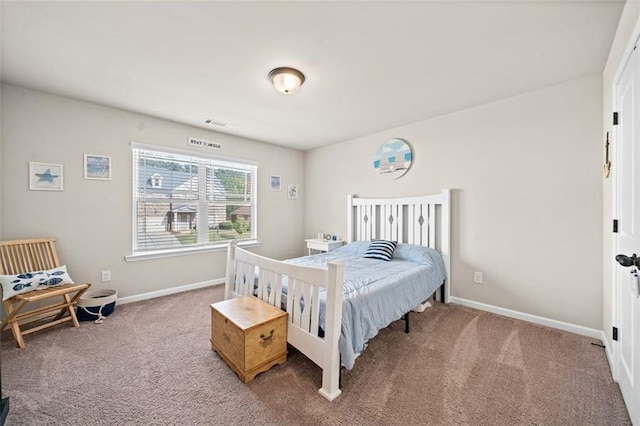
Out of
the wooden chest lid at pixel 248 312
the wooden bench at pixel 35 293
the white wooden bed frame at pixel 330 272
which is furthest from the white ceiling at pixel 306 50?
the wooden chest lid at pixel 248 312

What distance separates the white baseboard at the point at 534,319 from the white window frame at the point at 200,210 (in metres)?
3.17

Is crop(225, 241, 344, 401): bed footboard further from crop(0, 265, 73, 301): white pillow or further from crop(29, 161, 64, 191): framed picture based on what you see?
crop(29, 161, 64, 191): framed picture

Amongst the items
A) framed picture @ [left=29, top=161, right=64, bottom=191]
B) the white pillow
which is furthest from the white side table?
framed picture @ [left=29, top=161, right=64, bottom=191]

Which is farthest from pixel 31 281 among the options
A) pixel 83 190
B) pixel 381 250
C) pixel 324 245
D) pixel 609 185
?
pixel 609 185

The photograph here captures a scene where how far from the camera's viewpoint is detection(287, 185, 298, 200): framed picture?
195 inches

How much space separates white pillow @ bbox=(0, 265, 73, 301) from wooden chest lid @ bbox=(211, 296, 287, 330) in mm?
1723

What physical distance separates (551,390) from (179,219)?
4.13 m

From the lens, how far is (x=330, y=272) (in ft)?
5.35

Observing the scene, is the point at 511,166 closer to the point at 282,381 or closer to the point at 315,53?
the point at 315,53

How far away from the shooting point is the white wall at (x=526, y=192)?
2.39 meters

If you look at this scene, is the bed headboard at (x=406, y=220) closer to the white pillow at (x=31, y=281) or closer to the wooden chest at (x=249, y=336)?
the wooden chest at (x=249, y=336)

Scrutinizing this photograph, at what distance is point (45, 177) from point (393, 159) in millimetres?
4030

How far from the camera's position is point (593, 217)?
7.73ft

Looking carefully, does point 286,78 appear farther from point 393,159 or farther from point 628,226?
point 628,226
